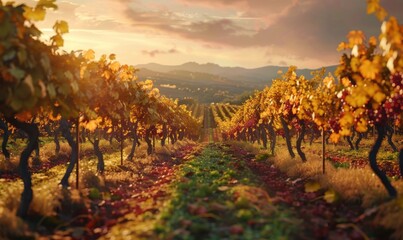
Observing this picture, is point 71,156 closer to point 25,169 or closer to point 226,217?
point 25,169

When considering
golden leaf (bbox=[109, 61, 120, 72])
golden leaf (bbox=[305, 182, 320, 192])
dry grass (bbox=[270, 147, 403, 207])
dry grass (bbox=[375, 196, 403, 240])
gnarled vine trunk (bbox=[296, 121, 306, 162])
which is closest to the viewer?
dry grass (bbox=[375, 196, 403, 240])

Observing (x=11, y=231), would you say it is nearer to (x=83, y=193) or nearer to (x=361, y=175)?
(x=83, y=193)

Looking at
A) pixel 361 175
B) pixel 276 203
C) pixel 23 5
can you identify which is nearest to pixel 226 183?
pixel 276 203

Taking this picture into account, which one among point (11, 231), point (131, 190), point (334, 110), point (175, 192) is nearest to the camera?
point (11, 231)

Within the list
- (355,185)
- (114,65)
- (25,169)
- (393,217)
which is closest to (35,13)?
(25,169)

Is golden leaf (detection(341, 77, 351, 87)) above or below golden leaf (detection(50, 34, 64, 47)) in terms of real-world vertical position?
below

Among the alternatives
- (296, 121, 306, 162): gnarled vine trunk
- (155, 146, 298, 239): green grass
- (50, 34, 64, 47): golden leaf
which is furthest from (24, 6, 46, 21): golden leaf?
(296, 121, 306, 162): gnarled vine trunk

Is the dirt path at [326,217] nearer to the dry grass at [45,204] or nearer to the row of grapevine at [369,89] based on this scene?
the row of grapevine at [369,89]

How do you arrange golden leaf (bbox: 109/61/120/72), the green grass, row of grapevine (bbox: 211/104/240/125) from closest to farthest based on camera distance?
1. the green grass
2. golden leaf (bbox: 109/61/120/72)
3. row of grapevine (bbox: 211/104/240/125)

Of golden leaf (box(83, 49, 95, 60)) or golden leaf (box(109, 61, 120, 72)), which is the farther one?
golden leaf (box(109, 61, 120, 72))

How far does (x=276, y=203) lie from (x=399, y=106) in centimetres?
435

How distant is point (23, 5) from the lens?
819cm

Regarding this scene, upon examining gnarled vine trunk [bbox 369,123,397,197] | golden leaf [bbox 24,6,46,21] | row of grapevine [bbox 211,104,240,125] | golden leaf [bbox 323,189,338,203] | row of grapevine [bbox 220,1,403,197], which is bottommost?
row of grapevine [bbox 211,104,240,125]

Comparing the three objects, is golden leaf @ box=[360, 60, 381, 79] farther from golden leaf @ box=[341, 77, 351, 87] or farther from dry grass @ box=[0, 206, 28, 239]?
dry grass @ box=[0, 206, 28, 239]
